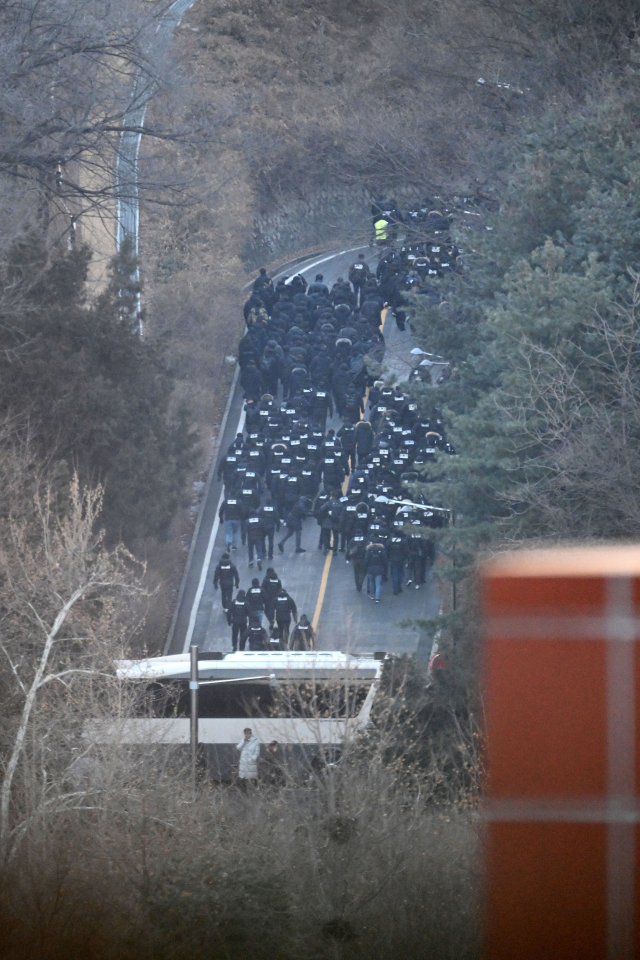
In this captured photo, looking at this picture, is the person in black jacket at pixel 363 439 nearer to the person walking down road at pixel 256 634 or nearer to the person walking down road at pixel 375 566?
the person walking down road at pixel 375 566

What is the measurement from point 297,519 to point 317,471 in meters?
1.44

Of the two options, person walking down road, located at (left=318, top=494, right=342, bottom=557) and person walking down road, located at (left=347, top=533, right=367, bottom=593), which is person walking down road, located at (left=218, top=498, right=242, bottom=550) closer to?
person walking down road, located at (left=318, top=494, right=342, bottom=557)

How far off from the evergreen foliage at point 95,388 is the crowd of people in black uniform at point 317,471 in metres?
2.05

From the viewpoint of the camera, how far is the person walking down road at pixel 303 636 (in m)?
22.7

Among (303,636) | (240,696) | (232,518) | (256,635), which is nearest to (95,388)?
(232,518)

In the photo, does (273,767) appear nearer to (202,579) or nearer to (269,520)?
(269,520)

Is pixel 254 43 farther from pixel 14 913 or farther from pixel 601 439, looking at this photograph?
pixel 14 913

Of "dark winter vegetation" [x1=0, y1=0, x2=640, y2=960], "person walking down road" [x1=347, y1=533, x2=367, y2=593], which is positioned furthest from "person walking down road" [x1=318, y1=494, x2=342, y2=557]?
"dark winter vegetation" [x1=0, y1=0, x2=640, y2=960]

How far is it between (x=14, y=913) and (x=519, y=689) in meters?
10.9

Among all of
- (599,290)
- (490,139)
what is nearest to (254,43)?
(490,139)

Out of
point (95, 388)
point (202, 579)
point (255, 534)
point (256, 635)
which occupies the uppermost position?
point (95, 388)

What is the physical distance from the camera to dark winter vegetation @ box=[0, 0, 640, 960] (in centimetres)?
1236

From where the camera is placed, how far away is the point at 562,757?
206 cm

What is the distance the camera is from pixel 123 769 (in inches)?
579
